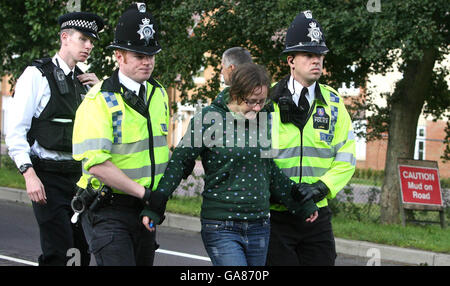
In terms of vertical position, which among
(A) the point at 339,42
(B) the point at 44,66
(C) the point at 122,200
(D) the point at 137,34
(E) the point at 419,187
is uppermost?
(A) the point at 339,42

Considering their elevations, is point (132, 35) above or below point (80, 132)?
above

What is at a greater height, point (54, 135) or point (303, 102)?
point (303, 102)

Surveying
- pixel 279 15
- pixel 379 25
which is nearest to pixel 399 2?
pixel 379 25

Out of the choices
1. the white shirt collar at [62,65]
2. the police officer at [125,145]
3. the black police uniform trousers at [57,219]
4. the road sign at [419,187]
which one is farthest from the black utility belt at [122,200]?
the road sign at [419,187]

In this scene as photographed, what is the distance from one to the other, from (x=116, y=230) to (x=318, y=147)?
129 cm

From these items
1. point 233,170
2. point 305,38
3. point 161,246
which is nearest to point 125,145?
point 233,170

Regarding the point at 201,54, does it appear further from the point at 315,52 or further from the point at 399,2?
the point at 315,52

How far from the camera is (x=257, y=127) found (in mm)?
3945

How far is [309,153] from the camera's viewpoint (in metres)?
4.19

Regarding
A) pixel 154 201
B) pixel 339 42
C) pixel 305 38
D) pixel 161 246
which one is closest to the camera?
pixel 154 201

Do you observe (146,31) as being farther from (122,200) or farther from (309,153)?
(309,153)

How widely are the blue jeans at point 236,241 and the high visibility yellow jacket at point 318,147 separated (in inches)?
15.7

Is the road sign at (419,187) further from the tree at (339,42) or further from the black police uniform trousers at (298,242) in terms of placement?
the black police uniform trousers at (298,242)

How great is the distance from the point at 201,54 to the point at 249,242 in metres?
8.07
